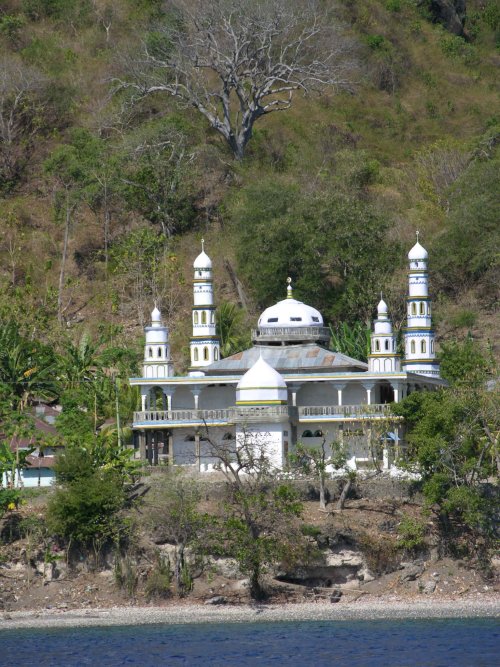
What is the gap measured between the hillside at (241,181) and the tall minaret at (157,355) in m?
9.58

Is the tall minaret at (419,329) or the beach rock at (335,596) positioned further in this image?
the tall minaret at (419,329)

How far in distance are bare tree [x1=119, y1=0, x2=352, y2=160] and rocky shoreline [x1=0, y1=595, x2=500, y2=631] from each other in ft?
147

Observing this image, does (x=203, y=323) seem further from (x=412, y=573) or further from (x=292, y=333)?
(x=412, y=573)

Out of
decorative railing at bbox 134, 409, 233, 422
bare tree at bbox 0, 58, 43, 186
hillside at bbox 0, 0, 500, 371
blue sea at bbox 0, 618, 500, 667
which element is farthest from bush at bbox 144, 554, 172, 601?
bare tree at bbox 0, 58, 43, 186

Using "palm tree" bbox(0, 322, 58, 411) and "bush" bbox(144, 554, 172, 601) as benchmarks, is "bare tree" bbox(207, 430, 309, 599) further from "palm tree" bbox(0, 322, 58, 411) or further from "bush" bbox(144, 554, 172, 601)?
"palm tree" bbox(0, 322, 58, 411)

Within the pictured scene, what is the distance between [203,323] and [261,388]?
903 centimetres

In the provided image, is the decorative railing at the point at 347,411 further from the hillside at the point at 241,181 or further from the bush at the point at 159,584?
the hillside at the point at 241,181

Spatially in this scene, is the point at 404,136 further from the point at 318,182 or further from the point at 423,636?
the point at 423,636

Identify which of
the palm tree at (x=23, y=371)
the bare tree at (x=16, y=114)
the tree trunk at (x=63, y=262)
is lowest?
the palm tree at (x=23, y=371)

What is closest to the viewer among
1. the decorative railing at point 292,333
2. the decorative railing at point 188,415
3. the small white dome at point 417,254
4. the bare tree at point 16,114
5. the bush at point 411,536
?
the bush at point 411,536

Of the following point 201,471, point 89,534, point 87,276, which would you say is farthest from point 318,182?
point 89,534

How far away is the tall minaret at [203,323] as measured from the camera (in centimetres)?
7556

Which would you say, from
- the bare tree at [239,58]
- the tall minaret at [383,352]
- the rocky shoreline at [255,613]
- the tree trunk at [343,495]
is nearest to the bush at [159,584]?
the rocky shoreline at [255,613]

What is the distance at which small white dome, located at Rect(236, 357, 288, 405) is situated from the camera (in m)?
67.6
